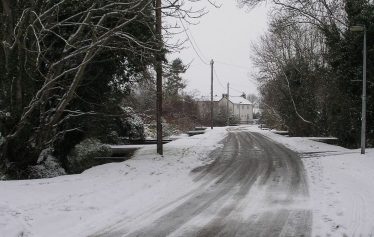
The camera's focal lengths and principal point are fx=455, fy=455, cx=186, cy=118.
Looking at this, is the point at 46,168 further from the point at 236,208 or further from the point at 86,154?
the point at 236,208

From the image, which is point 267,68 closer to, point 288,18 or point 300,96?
point 300,96

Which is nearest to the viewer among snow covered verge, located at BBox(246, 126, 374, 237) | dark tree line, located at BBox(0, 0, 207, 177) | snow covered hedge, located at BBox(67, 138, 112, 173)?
snow covered verge, located at BBox(246, 126, 374, 237)

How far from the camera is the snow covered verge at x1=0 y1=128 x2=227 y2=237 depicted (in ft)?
25.8

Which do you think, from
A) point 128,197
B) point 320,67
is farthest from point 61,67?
point 320,67

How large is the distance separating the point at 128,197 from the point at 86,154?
38.1ft

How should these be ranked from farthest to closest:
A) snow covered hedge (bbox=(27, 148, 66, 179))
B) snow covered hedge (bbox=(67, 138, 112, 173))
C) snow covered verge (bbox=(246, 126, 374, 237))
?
snow covered hedge (bbox=(67, 138, 112, 173)) → snow covered hedge (bbox=(27, 148, 66, 179)) → snow covered verge (bbox=(246, 126, 374, 237))

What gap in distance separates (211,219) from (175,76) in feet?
36.4

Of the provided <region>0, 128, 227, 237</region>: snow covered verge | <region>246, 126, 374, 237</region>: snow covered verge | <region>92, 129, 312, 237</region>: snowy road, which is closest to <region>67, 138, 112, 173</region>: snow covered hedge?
<region>0, 128, 227, 237</region>: snow covered verge

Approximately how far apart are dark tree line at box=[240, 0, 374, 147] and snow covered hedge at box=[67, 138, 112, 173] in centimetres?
1253

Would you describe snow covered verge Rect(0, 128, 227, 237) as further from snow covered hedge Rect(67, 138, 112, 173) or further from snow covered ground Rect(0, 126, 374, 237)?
snow covered hedge Rect(67, 138, 112, 173)

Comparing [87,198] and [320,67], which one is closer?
[87,198]

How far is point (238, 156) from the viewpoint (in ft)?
67.4

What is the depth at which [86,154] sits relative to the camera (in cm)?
2192

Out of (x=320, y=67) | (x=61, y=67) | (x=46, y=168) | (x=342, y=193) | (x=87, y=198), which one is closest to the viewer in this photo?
(x=87, y=198)
